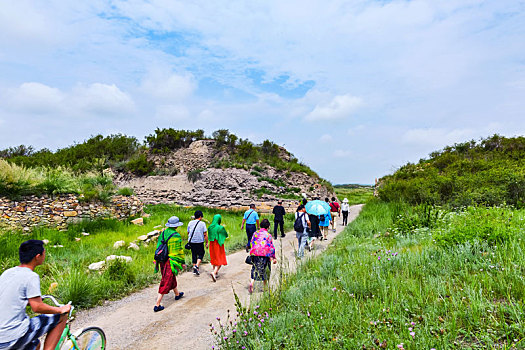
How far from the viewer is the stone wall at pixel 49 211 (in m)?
11.3

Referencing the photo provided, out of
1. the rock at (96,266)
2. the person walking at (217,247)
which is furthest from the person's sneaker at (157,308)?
the rock at (96,266)

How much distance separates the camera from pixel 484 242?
16.8 feet

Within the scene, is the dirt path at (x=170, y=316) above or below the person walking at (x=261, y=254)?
below

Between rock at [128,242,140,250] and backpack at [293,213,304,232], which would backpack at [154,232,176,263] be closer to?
backpack at [293,213,304,232]

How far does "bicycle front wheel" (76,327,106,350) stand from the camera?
12.3 feet

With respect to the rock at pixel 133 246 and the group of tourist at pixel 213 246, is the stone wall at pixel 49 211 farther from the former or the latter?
the group of tourist at pixel 213 246

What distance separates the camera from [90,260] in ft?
28.2

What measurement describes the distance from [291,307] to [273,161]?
82.8 feet

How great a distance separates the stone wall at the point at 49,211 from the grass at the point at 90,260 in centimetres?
67

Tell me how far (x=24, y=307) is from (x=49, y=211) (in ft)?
37.6

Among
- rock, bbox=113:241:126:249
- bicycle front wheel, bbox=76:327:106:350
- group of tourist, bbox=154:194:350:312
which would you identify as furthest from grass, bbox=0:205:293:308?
bicycle front wheel, bbox=76:327:106:350

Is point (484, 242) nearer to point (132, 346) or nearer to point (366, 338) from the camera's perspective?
point (366, 338)

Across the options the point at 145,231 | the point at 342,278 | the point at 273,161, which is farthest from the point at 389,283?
the point at 273,161

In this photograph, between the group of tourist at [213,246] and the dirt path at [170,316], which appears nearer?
the dirt path at [170,316]
